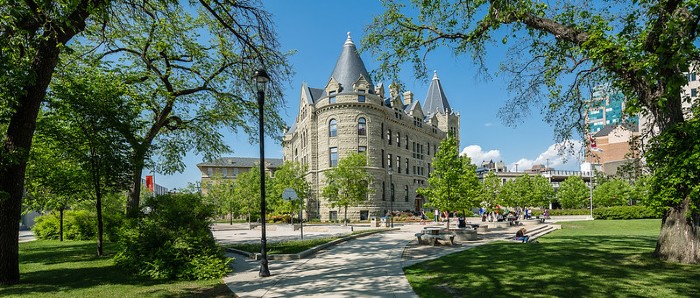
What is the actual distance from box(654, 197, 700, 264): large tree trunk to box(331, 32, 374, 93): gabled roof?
1479 inches

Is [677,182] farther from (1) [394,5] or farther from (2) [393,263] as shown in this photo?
(1) [394,5]

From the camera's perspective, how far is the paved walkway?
338 inches

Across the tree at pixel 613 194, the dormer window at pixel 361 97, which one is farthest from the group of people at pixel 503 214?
the tree at pixel 613 194

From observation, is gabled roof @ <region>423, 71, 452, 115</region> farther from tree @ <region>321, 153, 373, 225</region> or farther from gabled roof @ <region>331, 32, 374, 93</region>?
tree @ <region>321, 153, 373, 225</region>

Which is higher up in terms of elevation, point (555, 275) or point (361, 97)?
point (361, 97)

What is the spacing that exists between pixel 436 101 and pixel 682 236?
60719 mm

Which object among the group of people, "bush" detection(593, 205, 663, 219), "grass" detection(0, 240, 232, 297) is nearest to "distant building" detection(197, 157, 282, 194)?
the group of people

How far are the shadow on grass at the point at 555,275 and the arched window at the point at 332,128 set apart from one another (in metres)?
33.9

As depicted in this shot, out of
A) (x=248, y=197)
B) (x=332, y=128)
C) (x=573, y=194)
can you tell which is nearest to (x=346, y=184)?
(x=332, y=128)

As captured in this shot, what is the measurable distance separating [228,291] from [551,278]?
25.3ft

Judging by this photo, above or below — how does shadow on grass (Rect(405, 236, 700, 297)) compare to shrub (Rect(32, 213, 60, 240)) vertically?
above

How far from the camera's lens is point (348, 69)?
47406 millimetres

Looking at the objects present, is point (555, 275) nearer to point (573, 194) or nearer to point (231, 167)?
point (573, 194)

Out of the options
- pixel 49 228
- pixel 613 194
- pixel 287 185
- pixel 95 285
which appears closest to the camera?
pixel 95 285
